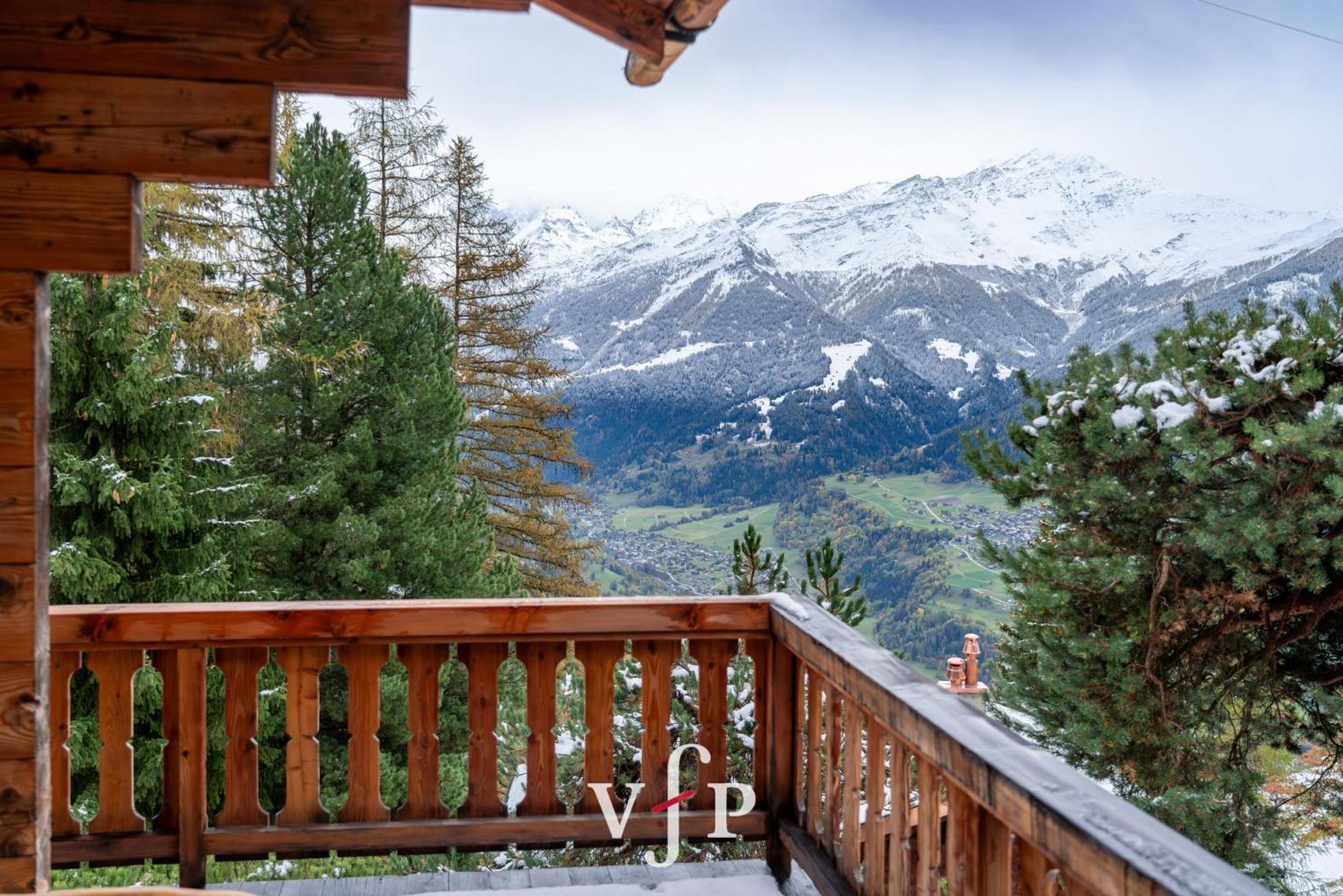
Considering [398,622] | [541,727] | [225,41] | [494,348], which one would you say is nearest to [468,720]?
[541,727]

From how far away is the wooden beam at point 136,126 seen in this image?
1638 millimetres

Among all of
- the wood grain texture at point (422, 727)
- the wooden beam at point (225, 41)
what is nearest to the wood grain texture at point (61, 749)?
the wood grain texture at point (422, 727)

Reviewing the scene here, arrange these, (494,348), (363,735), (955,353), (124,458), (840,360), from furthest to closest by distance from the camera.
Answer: (840,360)
(955,353)
(494,348)
(124,458)
(363,735)

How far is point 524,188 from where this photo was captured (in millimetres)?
40719

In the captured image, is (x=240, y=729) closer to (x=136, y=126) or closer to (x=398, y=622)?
(x=398, y=622)

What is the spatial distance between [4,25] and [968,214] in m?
45.0

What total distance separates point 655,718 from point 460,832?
1.86 feet

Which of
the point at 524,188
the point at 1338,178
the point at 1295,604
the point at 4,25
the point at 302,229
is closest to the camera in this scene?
the point at 4,25

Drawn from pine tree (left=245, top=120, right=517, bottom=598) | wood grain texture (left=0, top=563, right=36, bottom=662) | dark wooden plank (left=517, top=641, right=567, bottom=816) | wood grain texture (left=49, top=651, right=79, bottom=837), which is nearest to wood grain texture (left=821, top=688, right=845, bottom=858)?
dark wooden plank (left=517, top=641, right=567, bottom=816)

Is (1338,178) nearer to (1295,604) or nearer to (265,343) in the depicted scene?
(1295,604)

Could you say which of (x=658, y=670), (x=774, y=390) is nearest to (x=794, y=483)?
(x=774, y=390)

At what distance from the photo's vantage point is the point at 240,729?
227 cm

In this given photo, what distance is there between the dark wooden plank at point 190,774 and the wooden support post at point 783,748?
1.41 meters

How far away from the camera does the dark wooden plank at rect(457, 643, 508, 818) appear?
2346 mm
